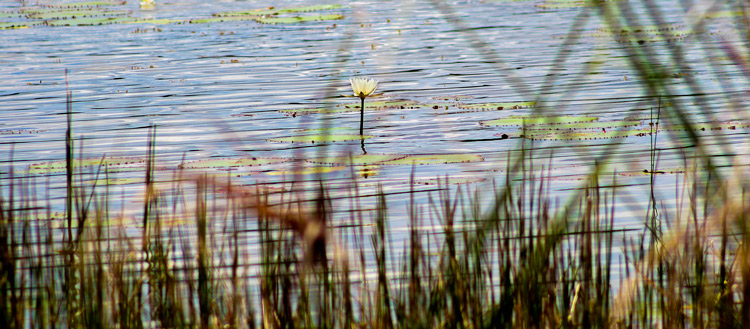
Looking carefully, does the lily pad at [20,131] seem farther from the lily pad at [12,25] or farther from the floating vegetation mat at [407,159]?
the lily pad at [12,25]

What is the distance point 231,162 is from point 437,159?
1.12 m

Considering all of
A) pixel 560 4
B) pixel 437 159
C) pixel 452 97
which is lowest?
pixel 437 159

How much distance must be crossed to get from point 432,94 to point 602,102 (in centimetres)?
159

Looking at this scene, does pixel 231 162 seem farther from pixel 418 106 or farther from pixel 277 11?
pixel 277 11

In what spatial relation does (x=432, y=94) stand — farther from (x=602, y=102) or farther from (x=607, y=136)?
(x=607, y=136)

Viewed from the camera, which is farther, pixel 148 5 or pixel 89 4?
pixel 89 4

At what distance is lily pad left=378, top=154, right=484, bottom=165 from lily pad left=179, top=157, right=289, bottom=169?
63 cm

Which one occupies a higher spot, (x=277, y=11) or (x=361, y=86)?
(x=277, y=11)

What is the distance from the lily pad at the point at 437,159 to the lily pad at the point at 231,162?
63cm

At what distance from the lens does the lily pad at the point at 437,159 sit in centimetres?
556

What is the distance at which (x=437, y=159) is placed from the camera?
5.60 meters

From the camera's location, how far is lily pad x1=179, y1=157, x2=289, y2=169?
5598 mm

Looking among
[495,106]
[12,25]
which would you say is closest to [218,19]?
[12,25]

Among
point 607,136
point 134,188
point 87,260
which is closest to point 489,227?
point 87,260
